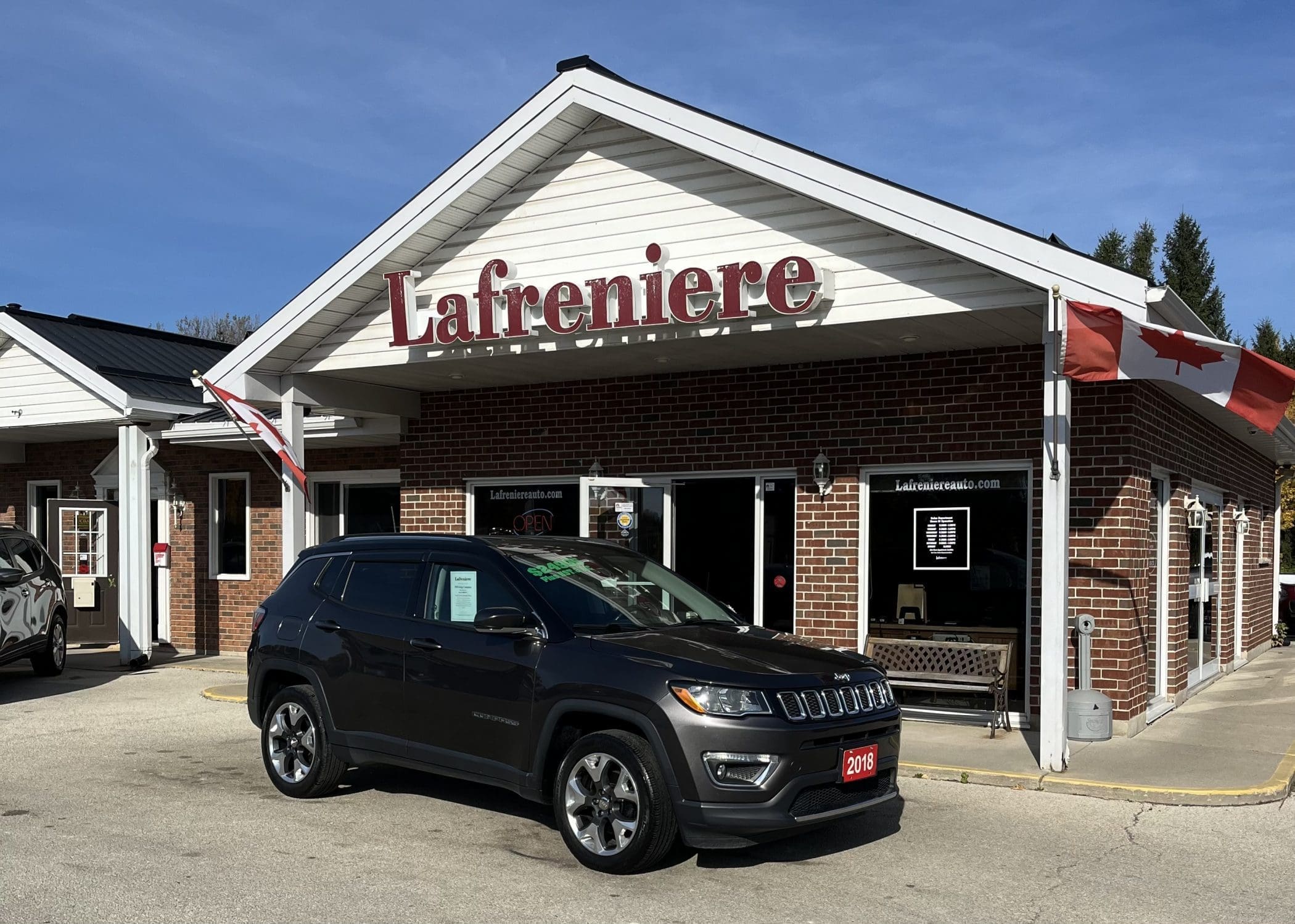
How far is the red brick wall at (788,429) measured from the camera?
1152cm

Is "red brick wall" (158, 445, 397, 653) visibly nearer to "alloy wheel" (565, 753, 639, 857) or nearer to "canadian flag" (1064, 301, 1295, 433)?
"canadian flag" (1064, 301, 1295, 433)

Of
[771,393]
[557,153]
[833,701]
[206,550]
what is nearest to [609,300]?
[557,153]

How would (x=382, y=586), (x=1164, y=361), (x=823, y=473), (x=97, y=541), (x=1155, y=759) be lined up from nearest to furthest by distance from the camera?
1. (x=382, y=586)
2. (x=1164, y=361)
3. (x=1155, y=759)
4. (x=823, y=473)
5. (x=97, y=541)

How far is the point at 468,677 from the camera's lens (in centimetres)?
717

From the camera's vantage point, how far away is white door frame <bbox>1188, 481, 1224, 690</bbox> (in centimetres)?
1441

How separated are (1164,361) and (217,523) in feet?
45.4

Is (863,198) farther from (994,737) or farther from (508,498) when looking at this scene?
(508,498)

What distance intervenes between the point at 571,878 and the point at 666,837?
1.75 feet

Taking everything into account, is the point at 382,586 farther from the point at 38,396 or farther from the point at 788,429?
the point at 38,396

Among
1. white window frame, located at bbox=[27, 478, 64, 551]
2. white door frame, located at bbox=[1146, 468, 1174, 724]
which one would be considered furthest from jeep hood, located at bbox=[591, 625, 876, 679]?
white window frame, located at bbox=[27, 478, 64, 551]

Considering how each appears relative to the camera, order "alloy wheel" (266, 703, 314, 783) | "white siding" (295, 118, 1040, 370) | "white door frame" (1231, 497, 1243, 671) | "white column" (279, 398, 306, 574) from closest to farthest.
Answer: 1. "alloy wheel" (266, 703, 314, 783)
2. "white siding" (295, 118, 1040, 370)
3. "white column" (279, 398, 306, 574)
4. "white door frame" (1231, 497, 1243, 671)

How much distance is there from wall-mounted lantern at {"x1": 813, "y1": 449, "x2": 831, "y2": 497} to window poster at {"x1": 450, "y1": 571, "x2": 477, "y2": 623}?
5418 millimetres

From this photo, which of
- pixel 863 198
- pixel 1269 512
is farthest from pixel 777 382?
pixel 1269 512

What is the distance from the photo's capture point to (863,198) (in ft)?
32.1
